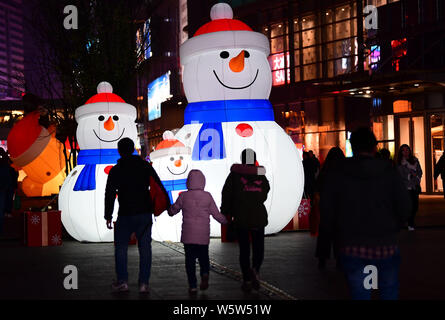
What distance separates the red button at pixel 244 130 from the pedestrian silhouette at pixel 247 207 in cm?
521

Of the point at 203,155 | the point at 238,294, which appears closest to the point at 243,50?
the point at 203,155

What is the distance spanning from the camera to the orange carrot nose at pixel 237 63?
46.5 feet

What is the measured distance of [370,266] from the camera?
5.89 meters

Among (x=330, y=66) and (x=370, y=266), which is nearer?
(x=370, y=266)

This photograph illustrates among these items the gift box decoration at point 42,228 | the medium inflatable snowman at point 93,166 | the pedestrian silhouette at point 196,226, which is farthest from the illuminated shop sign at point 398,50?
the pedestrian silhouette at point 196,226

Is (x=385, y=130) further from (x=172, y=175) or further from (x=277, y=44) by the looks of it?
(x=172, y=175)

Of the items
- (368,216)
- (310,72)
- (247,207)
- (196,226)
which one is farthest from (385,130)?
(368,216)

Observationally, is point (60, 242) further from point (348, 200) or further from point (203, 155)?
point (348, 200)

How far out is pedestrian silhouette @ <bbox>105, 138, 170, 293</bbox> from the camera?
8.83m

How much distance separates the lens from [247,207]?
29.4 ft

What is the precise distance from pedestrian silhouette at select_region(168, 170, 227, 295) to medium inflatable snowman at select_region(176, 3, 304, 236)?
523 centimetres

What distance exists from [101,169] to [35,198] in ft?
77.3


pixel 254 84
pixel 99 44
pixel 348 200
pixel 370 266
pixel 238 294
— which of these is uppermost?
pixel 99 44

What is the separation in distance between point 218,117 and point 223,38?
4.68 ft
